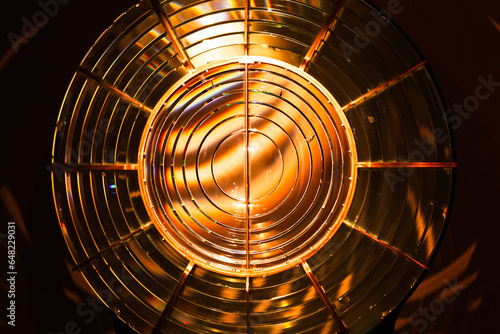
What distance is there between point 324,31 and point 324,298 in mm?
526

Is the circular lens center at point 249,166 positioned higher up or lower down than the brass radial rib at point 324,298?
higher up

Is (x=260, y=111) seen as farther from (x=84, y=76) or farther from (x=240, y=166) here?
(x=84, y=76)

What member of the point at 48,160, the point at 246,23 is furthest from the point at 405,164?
the point at 48,160

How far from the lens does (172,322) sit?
772 mm

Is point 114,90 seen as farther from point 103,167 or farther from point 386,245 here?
point 386,245

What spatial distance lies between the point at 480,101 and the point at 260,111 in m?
0.59

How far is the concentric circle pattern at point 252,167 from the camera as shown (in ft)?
2.41

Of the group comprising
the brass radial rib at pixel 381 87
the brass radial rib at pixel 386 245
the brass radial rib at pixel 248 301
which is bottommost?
the brass radial rib at pixel 248 301

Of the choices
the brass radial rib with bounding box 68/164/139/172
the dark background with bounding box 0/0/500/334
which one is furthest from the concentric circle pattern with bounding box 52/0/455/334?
the dark background with bounding box 0/0/500/334

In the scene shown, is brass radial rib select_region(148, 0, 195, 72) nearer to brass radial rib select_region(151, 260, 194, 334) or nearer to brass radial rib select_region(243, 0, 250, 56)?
brass radial rib select_region(243, 0, 250, 56)

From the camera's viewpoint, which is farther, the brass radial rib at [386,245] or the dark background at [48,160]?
the dark background at [48,160]

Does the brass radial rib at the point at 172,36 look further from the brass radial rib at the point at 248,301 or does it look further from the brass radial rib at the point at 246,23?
the brass radial rib at the point at 248,301

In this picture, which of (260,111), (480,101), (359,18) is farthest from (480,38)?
(260,111)

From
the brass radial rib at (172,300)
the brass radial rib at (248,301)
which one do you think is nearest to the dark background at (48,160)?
the brass radial rib at (172,300)
